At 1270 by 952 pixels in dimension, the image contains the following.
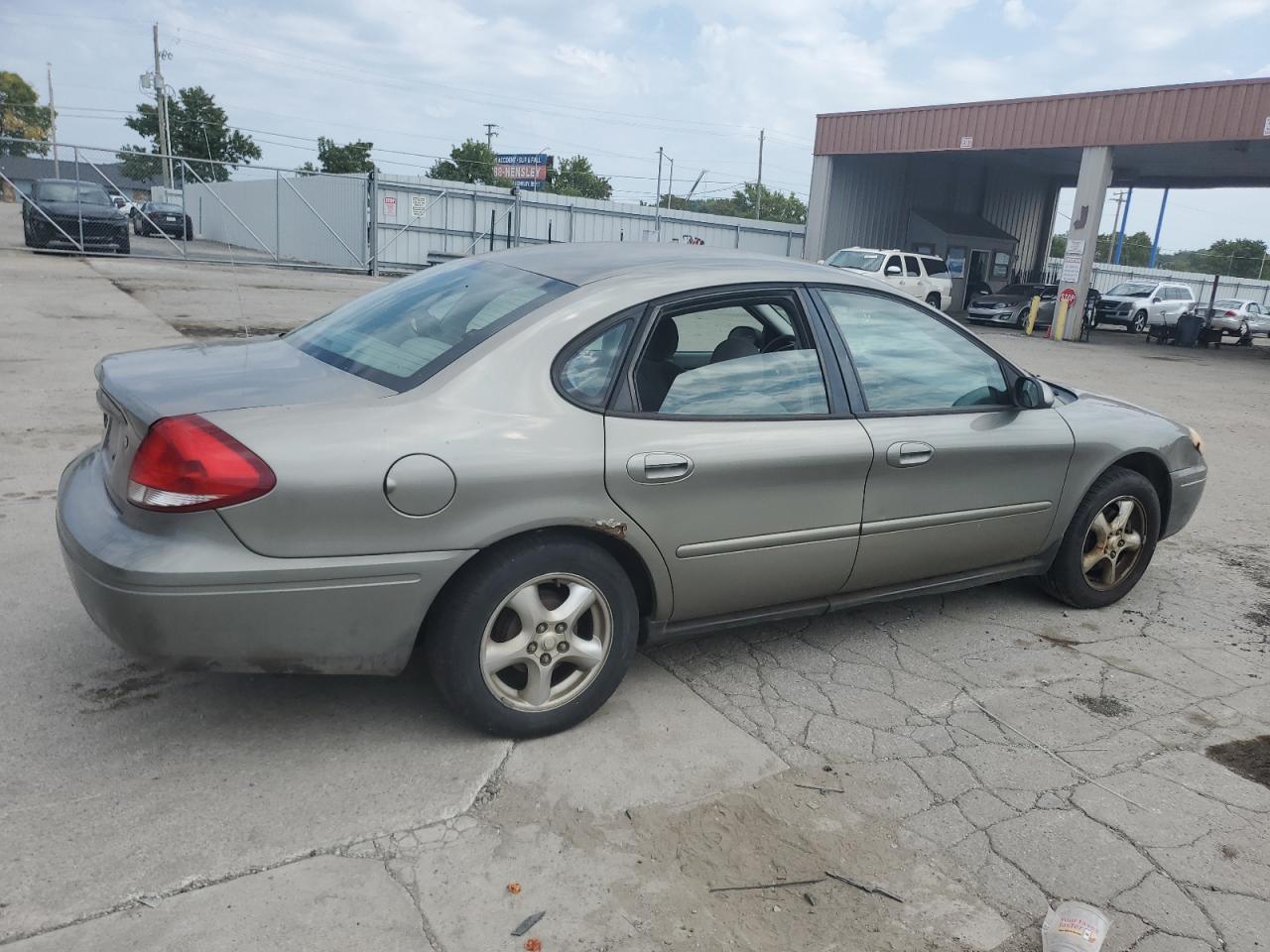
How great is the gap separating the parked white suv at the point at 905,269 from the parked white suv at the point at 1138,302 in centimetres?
545

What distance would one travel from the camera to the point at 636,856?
258 cm

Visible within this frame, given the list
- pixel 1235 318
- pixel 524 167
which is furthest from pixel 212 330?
pixel 524 167

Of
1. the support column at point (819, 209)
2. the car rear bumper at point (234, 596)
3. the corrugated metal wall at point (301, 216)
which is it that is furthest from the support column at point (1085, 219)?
the car rear bumper at point (234, 596)

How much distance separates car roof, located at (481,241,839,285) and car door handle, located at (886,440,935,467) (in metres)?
0.69

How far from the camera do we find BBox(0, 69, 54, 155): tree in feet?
286

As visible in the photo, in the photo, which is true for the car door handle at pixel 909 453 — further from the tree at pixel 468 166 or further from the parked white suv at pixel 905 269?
the tree at pixel 468 166

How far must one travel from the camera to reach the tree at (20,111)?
8719cm

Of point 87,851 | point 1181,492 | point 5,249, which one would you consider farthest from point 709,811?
point 5,249

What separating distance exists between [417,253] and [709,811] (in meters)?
29.2

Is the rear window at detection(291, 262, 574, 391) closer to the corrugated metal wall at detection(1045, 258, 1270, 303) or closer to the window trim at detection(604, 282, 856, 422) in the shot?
the window trim at detection(604, 282, 856, 422)

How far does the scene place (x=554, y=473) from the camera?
2.92 meters

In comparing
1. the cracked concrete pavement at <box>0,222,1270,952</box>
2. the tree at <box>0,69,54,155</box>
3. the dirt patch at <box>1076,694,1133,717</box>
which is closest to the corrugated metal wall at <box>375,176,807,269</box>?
the cracked concrete pavement at <box>0,222,1270,952</box>

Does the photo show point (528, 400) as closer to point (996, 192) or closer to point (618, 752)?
point (618, 752)

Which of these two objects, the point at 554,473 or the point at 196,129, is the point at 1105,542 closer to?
the point at 554,473
